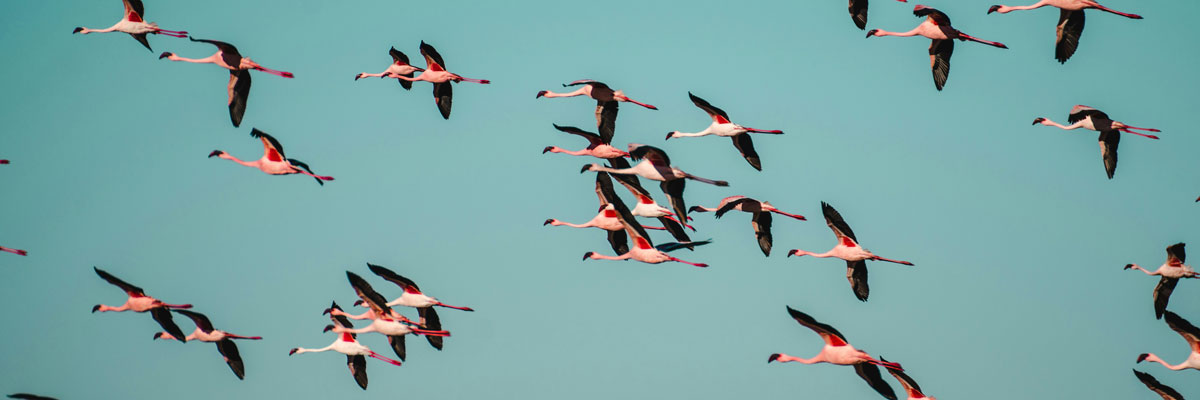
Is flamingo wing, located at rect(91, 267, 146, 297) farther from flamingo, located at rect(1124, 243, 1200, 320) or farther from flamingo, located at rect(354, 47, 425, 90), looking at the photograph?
flamingo, located at rect(1124, 243, 1200, 320)

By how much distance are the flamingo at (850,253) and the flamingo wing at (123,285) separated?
14.0 meters

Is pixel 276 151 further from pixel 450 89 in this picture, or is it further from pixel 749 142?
pixel 749 142

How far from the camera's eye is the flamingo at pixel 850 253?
34656mm

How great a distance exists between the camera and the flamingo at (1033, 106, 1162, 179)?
3481 centimetres

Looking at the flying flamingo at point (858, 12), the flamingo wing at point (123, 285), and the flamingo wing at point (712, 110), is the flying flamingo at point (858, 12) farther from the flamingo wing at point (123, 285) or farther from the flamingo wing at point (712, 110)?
the flamingo wing at point (123, 285)

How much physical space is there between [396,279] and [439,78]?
196 inches

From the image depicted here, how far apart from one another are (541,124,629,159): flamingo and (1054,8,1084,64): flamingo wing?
9.35 meters

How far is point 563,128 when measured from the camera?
35969 millimetres

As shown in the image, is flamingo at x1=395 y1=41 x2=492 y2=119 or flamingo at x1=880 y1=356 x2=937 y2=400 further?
flamingo at x1=395 y1=41 x2=492 y2=119

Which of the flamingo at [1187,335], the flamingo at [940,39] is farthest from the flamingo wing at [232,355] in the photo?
the flamingo at [1187,335]

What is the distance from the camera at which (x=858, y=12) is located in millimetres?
35125

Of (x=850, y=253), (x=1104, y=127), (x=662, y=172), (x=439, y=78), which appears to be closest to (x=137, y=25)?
(x=439, y=78)

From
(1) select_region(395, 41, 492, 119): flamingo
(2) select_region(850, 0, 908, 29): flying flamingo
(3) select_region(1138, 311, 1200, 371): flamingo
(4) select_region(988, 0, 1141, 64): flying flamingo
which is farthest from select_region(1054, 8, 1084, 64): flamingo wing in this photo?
(1) select_region(395, 41, 492, 119): flamingo

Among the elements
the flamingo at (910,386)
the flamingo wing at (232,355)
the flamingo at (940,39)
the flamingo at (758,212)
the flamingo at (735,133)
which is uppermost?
the flamingo at (940,39)
